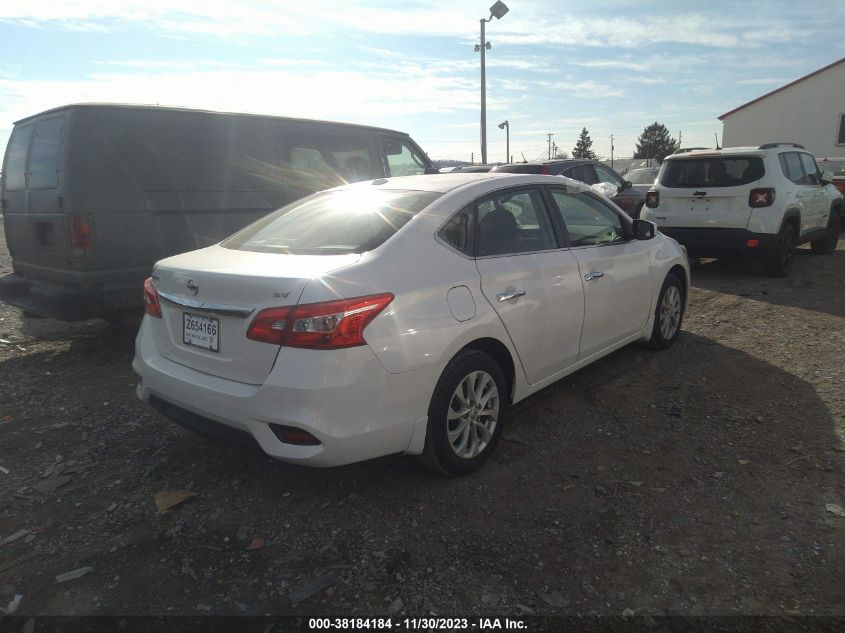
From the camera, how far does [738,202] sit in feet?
25.3

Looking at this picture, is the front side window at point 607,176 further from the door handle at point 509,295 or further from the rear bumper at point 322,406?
the rear bumper at point 322,406

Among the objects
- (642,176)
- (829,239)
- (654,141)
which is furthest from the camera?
(654,141)

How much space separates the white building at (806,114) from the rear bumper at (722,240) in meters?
26.4

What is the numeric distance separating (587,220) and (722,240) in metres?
4.63

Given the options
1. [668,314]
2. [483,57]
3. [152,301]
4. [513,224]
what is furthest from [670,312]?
[483,57]

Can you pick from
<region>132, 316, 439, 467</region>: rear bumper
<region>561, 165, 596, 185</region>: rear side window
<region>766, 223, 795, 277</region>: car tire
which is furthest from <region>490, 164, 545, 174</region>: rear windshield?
<region>132, 316, 439, 467</region>: rear bumper

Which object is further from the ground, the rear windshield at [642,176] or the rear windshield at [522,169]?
the rear windshield at [642,176]

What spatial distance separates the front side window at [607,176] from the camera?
1092 centimetres

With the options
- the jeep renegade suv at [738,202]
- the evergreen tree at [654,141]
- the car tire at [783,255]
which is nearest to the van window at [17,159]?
the jeep renegade suv at [738,202]

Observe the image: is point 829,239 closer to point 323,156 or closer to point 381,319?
point 323,156

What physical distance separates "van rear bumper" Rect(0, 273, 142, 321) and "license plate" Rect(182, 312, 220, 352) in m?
2.31

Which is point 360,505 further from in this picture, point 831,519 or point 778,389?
point 778,389

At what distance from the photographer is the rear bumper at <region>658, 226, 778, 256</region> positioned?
7.67 meters

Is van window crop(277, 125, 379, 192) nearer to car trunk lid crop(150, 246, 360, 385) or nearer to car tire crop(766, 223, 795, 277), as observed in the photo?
car trunk lid crop(150, 246, 360, 385)
